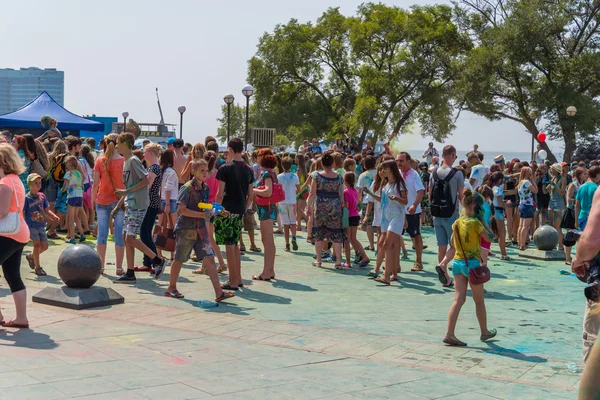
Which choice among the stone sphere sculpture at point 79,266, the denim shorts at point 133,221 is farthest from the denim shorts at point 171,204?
the stone sphere sculpture at point 79,266

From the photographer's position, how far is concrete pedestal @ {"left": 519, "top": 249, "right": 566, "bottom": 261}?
14711mm

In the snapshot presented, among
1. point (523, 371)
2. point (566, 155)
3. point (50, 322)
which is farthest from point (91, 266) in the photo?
point (566, 155)

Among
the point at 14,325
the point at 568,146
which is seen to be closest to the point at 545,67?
the point at 568,146

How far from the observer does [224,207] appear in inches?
390

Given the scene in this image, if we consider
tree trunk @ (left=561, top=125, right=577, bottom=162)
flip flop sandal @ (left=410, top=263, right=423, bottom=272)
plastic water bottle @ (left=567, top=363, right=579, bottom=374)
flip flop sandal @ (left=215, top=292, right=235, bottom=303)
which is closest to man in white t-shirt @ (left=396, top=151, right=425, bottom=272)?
flip flop sandal @ (left=410, top=263, right=423, bottom=272)

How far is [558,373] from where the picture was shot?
20.8ft

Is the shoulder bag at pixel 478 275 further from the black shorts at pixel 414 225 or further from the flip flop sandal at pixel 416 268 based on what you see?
the flip flop sandal at pixel 416 268

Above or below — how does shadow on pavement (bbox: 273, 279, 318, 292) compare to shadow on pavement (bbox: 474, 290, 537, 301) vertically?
above

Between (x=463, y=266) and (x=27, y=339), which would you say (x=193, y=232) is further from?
(x=463, y=266)

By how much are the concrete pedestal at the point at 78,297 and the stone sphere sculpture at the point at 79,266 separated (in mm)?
113

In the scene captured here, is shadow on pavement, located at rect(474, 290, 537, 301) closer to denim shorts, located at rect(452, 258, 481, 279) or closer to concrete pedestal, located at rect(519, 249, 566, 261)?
denim shorts, located at rect(452, 258, 481, 279)

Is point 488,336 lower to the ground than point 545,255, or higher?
lower

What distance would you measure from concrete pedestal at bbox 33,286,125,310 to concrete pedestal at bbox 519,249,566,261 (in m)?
8.75

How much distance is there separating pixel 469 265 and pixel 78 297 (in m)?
4.15
